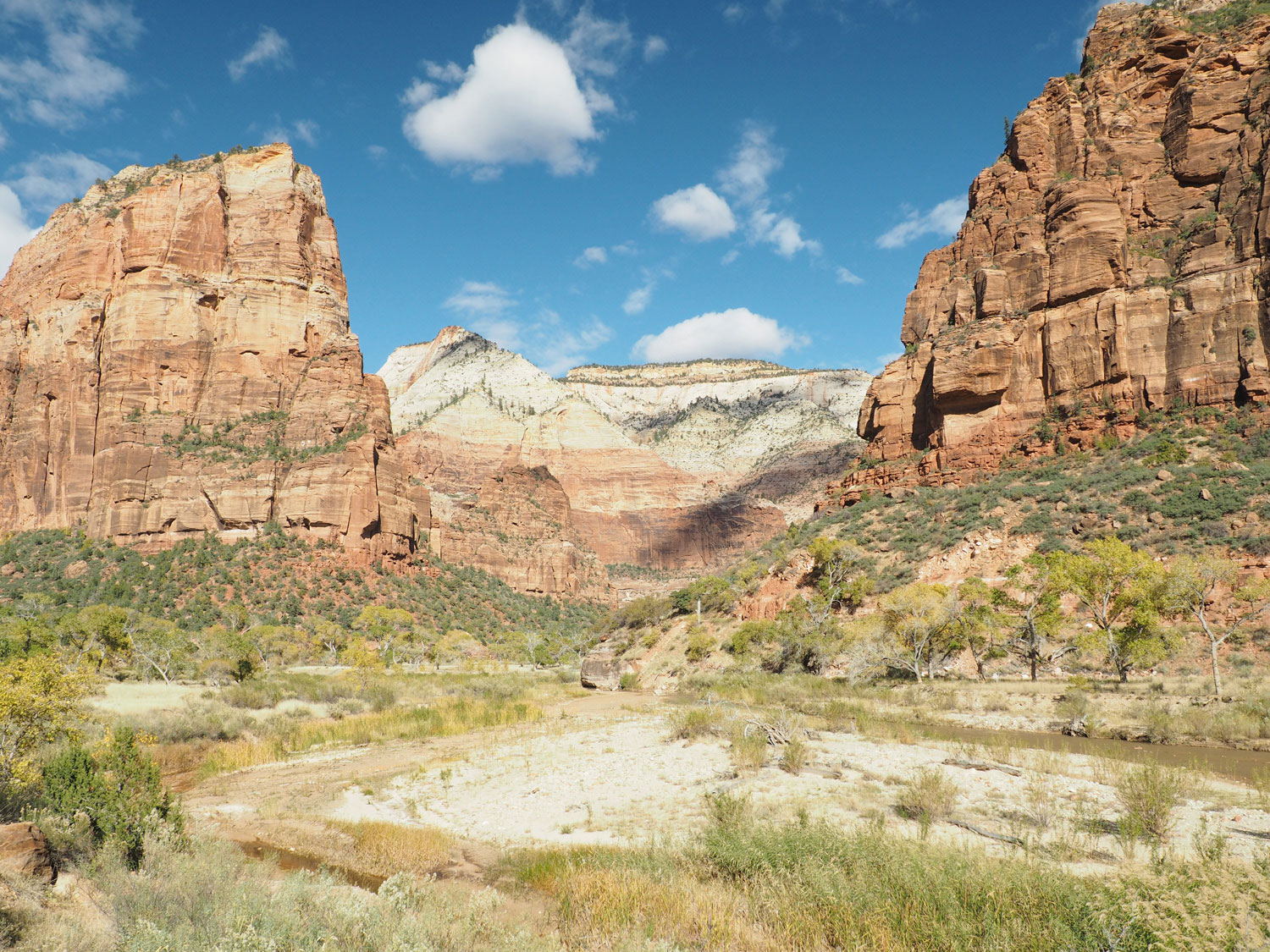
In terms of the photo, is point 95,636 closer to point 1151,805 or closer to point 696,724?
point 696,724

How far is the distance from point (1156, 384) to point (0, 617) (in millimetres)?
69185

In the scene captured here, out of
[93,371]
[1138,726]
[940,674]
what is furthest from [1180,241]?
[93,371]

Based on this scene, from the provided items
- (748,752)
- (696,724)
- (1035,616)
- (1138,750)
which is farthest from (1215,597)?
(748,752)

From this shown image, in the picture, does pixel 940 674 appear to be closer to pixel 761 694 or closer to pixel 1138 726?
pixel 761 694

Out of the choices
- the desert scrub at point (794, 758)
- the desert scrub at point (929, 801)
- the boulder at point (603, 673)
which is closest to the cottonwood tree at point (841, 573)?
the boulder at point (603, 673)

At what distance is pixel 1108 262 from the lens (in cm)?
4728

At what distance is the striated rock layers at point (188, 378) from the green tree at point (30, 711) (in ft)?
175

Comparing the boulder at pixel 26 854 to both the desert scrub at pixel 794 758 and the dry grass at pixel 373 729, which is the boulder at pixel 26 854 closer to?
the desert scrub at pixel 794 758

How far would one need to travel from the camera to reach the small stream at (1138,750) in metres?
13.7

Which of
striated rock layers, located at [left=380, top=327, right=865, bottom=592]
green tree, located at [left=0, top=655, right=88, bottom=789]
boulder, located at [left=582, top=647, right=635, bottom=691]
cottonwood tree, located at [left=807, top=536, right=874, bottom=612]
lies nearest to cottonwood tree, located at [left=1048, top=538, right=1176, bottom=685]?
cottonwood tree, located at [left=807, top=536, right=874, bottom=612]

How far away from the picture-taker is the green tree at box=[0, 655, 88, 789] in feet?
29.9

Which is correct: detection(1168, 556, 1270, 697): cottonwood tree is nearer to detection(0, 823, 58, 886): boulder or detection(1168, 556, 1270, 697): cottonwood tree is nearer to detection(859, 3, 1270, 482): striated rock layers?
detection(859, 3, 1270, 482): striated rock layers

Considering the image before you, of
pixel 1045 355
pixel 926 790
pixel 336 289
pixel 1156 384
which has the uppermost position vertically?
pixel 336 289

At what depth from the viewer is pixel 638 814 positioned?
11.6 m
